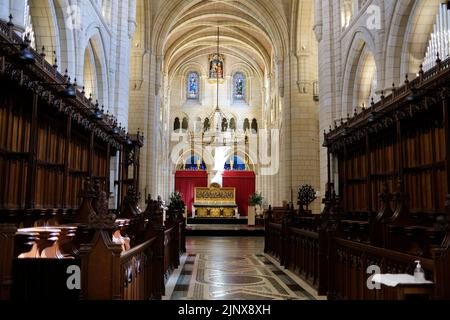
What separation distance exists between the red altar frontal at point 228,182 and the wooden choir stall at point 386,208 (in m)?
21.6

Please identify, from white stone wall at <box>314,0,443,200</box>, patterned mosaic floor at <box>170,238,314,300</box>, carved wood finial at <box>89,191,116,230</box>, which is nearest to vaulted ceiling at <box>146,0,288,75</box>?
white stone wall at <box>314,0,443,200</box>

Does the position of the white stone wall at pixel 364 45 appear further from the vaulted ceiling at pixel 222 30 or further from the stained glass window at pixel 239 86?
the stained glass window at pixel 239 86

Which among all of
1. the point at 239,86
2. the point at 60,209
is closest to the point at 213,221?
the point at 239,86

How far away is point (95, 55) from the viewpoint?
1445 centimetres

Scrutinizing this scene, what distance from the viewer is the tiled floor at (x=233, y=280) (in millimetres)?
6750

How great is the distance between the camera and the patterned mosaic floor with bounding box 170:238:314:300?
6.73 metres

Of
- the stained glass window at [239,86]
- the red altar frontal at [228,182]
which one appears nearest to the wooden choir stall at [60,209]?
the red altar frontal at [228,182]

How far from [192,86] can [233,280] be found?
3209 cm

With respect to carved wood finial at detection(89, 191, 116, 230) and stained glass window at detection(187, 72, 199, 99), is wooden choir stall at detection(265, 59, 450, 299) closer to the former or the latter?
carved wood finial at detection(89, 191, 116, 230)

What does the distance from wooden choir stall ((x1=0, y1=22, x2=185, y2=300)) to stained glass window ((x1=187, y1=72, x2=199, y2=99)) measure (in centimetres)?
2406

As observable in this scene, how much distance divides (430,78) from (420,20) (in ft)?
10.9
